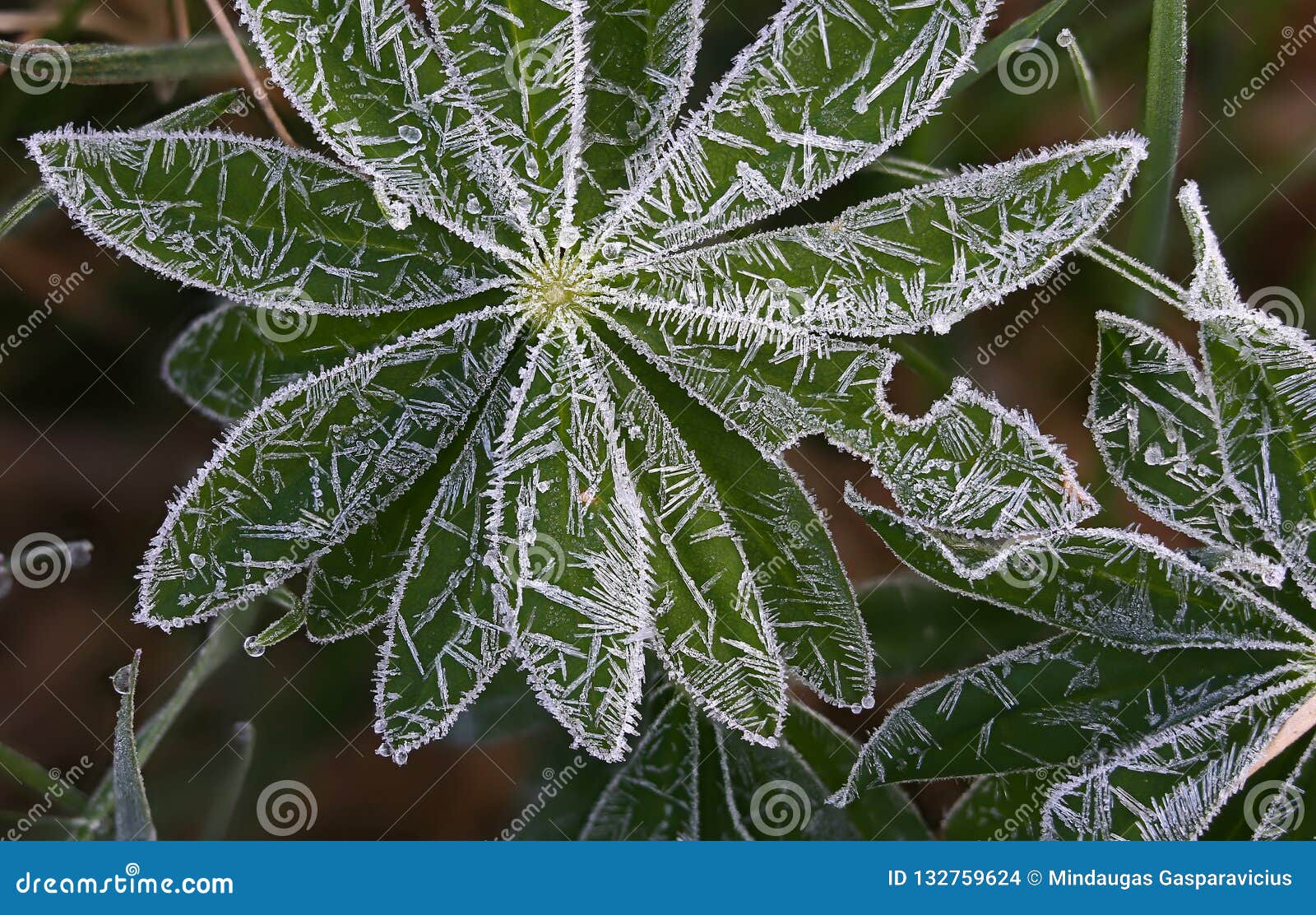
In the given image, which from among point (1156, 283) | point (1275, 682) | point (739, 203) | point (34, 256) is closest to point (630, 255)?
point (739, 203)

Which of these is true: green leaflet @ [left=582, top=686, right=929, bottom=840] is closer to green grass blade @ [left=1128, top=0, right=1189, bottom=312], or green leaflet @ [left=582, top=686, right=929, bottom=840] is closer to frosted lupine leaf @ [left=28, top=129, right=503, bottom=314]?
frosted lupine leaf @ [left=28, top=129, right=503, bottom=314]

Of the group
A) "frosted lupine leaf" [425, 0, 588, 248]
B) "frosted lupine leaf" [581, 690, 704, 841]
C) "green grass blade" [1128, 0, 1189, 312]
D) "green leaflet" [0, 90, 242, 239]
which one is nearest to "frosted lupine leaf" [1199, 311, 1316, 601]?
"green grass blade" [1128, 0, 1189, 312]

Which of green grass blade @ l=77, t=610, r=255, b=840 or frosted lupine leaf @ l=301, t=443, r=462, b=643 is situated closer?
frosted lupine leaf @ l=301, t=443, r=462, b=643

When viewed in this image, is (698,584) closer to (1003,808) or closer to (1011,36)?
(1003,808)

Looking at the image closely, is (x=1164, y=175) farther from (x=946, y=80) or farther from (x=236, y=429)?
(x=236, y=429)

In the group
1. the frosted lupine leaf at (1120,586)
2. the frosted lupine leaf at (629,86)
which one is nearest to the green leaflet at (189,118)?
the frosted lupine leaf at (629,86)

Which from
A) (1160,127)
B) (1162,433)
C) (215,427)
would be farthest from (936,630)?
Answer: (215,427)
